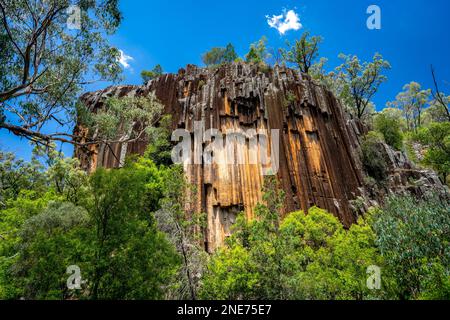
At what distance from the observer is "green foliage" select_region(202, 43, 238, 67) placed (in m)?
47.2

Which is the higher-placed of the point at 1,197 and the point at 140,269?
the point at 1,197

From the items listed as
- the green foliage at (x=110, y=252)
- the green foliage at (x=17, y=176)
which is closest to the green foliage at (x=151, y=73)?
the green foliage at (x=17, y=176)

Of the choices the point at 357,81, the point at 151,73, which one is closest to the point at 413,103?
the point at 357,81

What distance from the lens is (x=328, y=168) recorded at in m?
26.0

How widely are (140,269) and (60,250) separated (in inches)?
129

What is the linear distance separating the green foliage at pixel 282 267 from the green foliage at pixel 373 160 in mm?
12633

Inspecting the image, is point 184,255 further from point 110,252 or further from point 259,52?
point 259,52

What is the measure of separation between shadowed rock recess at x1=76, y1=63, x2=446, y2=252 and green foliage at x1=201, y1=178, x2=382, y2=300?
602cm

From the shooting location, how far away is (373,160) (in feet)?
94.9

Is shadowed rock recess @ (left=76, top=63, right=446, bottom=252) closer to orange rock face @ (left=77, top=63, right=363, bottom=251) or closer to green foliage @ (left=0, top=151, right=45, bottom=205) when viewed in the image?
orange rock face @ (left=77, top=63, right=363, bottom=251)
